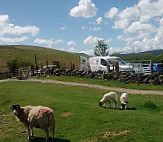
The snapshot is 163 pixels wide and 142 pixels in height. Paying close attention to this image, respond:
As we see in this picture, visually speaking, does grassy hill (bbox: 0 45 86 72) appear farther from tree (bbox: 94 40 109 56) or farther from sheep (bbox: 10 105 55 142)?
sheep (bbox: 10 105 55 142)

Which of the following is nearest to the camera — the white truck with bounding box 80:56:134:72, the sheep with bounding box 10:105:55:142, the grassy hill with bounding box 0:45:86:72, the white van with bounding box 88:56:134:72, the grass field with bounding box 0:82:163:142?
the sheep with bounding box 10:105:55:142

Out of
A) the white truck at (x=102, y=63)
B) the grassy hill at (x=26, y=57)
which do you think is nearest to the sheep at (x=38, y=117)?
the white truck at (x=102, y=63)

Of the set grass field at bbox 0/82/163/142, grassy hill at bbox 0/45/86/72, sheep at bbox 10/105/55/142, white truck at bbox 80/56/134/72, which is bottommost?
grass field at bbox 0/82/163/142

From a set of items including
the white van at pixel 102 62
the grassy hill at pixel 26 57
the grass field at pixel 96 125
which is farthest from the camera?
the grassy hill at pixel 26 57

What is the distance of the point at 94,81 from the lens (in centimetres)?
2873

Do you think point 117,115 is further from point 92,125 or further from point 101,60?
point 101,60

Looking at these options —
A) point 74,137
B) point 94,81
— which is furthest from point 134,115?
point 94,81

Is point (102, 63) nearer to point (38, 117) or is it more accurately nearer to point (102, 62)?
point (102, 62)

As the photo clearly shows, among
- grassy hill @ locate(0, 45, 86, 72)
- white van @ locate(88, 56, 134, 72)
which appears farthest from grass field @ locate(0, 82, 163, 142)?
grassy hill @ locate(0, 45, 86, 72)

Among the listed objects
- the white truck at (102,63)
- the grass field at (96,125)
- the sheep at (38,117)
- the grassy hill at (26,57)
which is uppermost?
the grassy hill at (26,57)

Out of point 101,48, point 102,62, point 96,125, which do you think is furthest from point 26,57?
point 96,125

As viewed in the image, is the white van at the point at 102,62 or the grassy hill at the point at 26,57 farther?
the grassy hill at the point at 26,57

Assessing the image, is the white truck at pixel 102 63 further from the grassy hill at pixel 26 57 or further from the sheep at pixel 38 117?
the sheep at pixel 38 117

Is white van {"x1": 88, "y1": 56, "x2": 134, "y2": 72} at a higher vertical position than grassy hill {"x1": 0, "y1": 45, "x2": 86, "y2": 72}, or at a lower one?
lower
